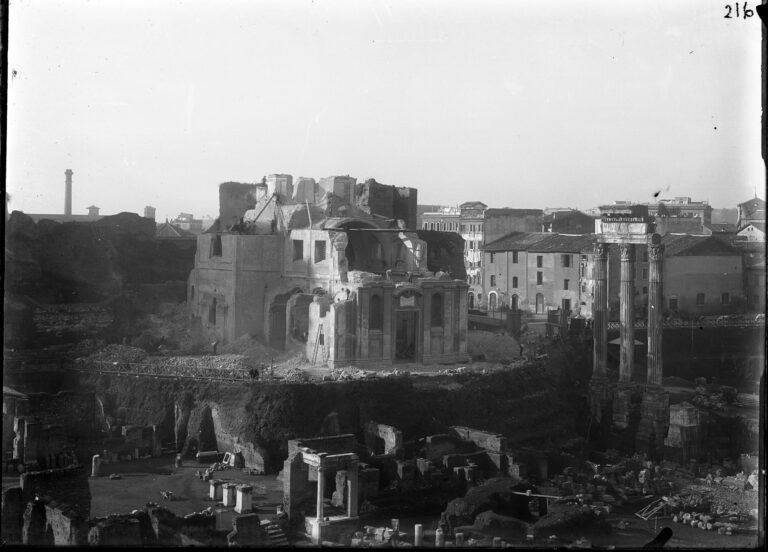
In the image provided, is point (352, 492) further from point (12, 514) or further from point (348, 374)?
point (348, 374)

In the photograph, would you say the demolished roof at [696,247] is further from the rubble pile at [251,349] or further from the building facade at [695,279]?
the rubble pile at [251,349]

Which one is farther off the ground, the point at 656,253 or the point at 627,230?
the point at 627,230

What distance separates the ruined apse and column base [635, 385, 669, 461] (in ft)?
23.0

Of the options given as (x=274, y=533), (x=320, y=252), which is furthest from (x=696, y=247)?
(x=274, y=533)

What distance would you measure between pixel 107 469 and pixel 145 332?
1226 centimetres

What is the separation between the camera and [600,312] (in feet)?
122

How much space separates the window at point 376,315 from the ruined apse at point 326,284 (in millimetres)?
36

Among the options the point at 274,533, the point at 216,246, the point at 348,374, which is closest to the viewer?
the point at 274,533

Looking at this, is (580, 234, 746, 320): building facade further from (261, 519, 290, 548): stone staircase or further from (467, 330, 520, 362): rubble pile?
(261, 519, 290, 548): stone staircase

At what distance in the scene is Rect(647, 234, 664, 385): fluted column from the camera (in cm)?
3600

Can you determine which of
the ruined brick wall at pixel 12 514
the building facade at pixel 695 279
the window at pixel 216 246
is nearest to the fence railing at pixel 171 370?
the window at pixel 216 246

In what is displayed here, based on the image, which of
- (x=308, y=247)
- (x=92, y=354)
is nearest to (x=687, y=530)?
(x=308, y=247)

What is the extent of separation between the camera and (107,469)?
88.7 ft

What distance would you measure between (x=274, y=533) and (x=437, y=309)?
53.9 ft
